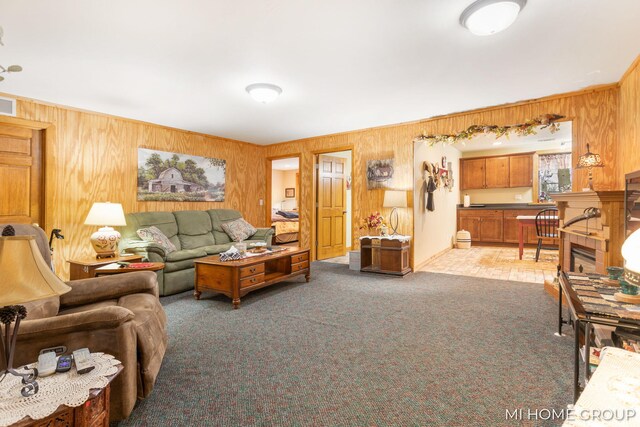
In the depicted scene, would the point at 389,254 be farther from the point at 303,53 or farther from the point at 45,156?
the point at 45,156

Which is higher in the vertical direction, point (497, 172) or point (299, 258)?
point (497, 172)

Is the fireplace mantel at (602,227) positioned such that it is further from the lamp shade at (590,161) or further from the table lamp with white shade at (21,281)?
the table lamp with white shade at (21,281)

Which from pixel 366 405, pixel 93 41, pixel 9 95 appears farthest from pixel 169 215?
pixel 366 405

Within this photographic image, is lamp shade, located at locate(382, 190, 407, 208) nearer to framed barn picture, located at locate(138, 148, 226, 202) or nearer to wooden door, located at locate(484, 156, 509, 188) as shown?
framed barn picture, located at locate(138, 148, 226, 202)

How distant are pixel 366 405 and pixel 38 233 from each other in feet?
7.51

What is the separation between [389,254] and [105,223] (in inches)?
147

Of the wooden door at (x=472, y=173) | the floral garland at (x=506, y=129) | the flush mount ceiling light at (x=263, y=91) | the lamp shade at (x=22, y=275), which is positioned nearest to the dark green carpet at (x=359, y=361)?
the lamp shade at (x=22, y=275)

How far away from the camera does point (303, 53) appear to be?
109 inches

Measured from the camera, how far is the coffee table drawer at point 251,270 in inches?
133

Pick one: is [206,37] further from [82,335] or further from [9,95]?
[9,95]

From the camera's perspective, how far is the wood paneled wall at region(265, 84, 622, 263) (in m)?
3.59

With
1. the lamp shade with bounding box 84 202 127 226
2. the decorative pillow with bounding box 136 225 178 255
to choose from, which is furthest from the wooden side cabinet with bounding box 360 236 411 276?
the lamp shade with bounding box 84 202 127 226

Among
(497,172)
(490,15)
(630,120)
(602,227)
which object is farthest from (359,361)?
(497,172)

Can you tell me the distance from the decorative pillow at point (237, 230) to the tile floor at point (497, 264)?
9.85ft
